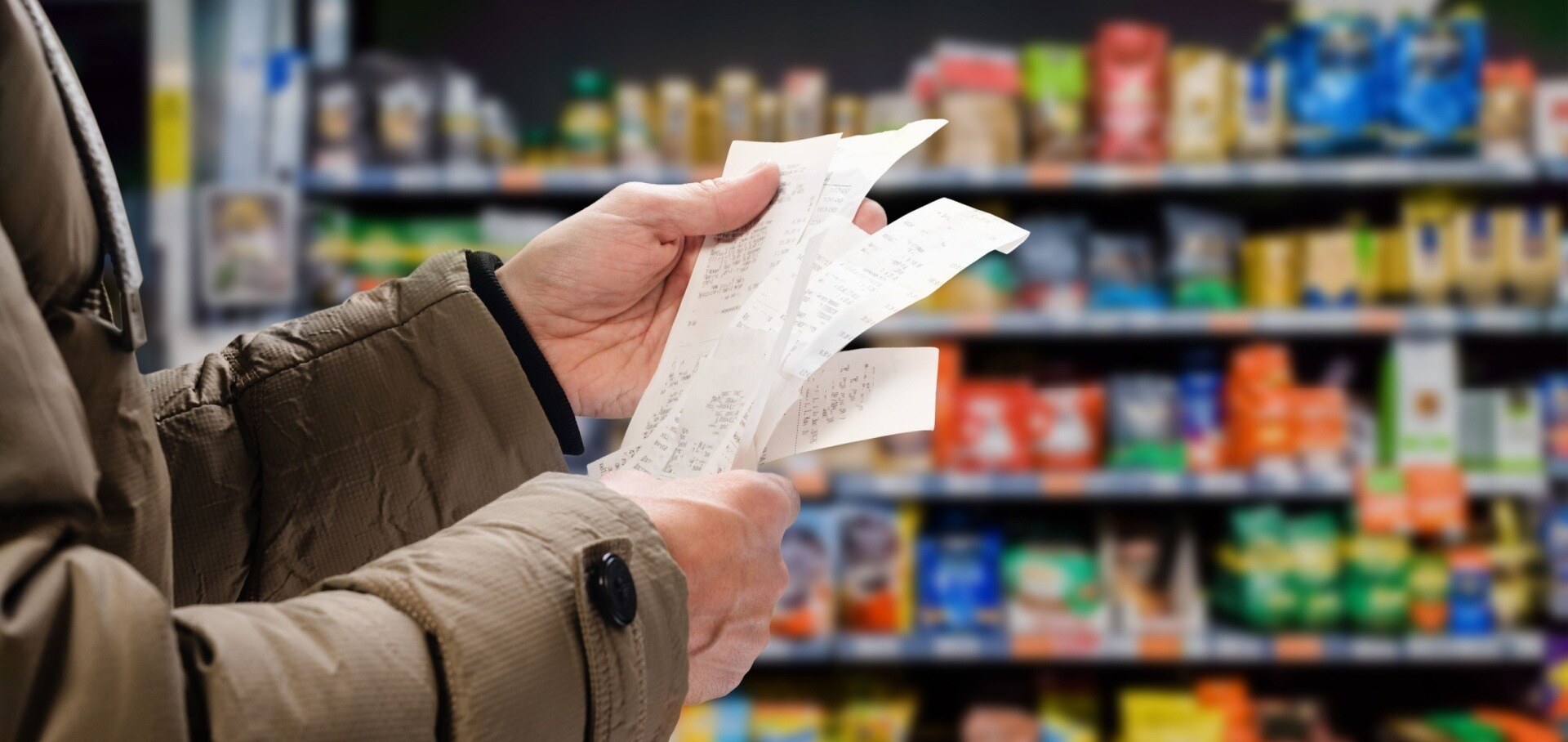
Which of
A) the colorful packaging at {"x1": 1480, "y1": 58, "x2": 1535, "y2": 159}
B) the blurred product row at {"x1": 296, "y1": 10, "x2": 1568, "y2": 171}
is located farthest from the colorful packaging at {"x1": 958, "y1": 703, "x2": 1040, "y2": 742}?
the colorful packaging at {"x1": 1480, "y1": 58, "x2": 1535, "y2": 159}

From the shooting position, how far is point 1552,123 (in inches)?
100

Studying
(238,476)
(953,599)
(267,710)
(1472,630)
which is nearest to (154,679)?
(267,710)

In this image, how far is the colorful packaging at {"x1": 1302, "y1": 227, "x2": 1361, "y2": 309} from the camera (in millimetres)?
2586

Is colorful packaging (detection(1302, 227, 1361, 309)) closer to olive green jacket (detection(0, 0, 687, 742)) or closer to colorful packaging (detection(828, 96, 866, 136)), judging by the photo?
colorful packaging (detection(828, 96, 866, 136))

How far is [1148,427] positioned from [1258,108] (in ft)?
2.56

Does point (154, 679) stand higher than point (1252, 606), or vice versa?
point (154, 679)

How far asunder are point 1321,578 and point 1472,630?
1.19 ft

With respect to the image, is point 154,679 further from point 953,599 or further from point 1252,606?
point 1252,606

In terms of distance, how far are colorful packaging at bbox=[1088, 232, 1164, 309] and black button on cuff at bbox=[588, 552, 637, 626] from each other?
7.30ft

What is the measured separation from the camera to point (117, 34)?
2.89m

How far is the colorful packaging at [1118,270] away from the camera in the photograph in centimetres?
266

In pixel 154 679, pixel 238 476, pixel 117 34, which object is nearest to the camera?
pixel 154 679

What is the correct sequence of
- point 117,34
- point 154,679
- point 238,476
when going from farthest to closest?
point 117,34 < point 238,476 < point 154,679

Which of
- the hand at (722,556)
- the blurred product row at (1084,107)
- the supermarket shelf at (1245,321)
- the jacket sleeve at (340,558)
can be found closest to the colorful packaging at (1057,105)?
the blurred product row at (1084,107)
